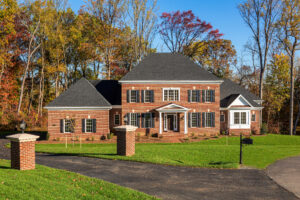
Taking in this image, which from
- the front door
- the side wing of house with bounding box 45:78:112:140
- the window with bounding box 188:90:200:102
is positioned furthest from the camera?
the front door

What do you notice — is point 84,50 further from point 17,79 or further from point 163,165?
point 163,165

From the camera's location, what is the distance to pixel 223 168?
13.3 m

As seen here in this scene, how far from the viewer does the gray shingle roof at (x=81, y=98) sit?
27.4m

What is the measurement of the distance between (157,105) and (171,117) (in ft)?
8.06

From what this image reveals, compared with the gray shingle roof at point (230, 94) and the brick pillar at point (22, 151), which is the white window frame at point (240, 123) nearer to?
the gray shingle roof at point (230, 94)

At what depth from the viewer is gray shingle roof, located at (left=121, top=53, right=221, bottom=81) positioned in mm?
28938

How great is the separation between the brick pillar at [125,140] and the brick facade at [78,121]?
40.8 feet

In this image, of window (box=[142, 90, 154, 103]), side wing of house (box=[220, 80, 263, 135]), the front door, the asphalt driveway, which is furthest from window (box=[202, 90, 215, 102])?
the asphalt driveway

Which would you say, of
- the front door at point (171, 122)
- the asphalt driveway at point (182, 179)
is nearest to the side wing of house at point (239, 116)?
the front door at point (171, 122)

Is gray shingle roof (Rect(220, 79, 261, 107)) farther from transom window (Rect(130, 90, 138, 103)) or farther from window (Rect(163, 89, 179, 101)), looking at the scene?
transom window (Rect(130, 90, 138, 103))

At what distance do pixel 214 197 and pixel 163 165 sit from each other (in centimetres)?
505

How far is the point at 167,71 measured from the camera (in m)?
29.6

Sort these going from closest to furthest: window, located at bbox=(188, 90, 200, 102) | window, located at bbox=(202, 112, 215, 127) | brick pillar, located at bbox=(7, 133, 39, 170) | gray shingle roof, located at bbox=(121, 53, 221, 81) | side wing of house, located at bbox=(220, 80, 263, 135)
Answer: brick pillar, located at bbox=(7, 133, 39, 170), gray shingle roof, located at bbox=(121, 53, 221, 81), window, located at bbox=(188, 90, 200, 102), window, located at bbox=(202, 112, 215, 127), side wing of house, located at bbox=(220, 80, 263, 135)

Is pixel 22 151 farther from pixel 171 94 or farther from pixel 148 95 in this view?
pixel 171 94
